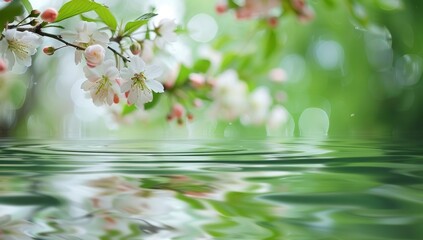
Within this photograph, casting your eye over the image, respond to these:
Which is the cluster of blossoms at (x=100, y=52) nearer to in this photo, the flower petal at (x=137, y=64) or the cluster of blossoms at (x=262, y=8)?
the flower petal at (x=137, y=64)

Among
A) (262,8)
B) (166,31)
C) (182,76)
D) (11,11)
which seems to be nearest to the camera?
(11,11)

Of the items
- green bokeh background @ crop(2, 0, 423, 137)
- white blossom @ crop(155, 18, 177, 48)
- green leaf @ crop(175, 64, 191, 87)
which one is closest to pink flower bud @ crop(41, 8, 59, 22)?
white blossom @ crop(155, 18, 177, 48)

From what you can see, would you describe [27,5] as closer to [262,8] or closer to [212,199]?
[212,199]

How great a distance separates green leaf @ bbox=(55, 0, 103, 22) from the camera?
0.40m

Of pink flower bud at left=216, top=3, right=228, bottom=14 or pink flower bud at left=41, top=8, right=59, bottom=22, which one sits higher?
pink flower bud at left=216, top=3, right=228, bottom=14

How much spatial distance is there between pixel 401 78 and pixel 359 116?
0.83 ft

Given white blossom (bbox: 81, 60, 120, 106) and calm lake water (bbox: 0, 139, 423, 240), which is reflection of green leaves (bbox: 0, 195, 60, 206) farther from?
white blossom (bbox: 81, 60, 120, 106)

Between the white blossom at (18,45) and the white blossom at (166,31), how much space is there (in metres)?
0.15

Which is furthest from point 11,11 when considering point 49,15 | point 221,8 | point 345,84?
point 345,84

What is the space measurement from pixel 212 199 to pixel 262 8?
748 millimetres

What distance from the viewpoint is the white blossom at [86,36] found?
1.45 ft

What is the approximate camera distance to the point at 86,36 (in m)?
0.45

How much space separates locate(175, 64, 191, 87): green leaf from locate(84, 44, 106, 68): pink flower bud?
0.36 m

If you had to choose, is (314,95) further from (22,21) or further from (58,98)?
(22,21)
